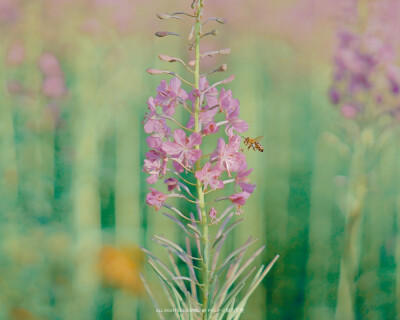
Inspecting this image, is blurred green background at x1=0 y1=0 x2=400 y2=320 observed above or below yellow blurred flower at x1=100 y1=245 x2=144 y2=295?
above

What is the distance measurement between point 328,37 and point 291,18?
159 mm

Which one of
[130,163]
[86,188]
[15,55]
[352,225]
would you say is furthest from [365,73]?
[15,55]

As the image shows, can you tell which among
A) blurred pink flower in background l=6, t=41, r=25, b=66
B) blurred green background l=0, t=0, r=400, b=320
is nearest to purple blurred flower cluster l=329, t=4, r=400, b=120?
blurred green background l=0, t=0, r=400, b=320

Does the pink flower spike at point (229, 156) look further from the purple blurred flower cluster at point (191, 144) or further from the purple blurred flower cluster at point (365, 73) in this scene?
the purple blurred flower cluster at point (365, 73)

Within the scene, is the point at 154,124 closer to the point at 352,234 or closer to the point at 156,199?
the point at 156,199

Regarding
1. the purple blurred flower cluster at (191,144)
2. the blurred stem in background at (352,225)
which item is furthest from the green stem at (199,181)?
the blurred stem in background at (352,225)

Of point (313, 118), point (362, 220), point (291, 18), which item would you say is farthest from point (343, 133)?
point (291, 18)

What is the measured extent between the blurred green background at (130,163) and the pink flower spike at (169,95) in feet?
4.05

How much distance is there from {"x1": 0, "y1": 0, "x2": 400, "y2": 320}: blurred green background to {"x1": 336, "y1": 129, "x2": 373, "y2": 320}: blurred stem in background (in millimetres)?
147

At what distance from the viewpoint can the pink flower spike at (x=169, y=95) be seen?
2.37 feet

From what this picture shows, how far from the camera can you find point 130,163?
2074 mm

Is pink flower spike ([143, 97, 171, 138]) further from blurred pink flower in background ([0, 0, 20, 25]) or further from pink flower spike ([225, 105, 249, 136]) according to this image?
blurred pink flower in background ([0, 0, 20, 25])

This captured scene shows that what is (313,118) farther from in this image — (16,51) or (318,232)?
(16,51)

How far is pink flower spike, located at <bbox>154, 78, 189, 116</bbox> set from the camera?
2.37 ft
